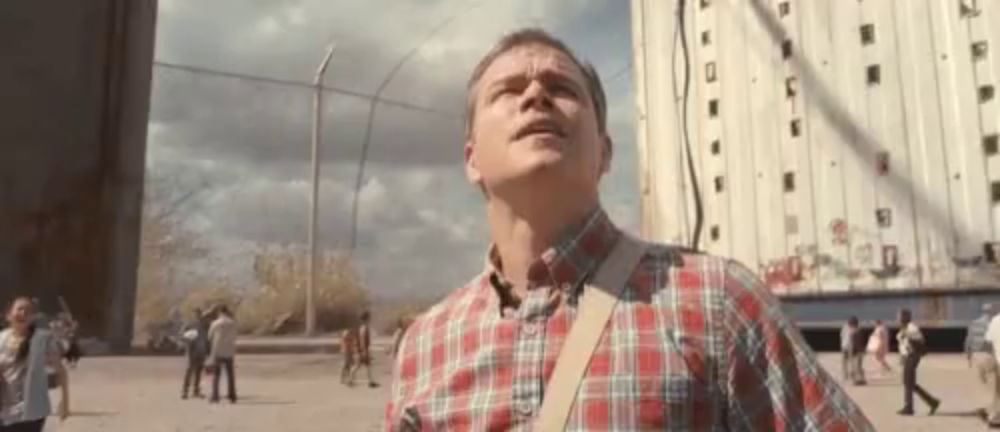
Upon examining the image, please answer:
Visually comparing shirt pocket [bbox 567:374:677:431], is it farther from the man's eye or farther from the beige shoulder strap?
the man's eye

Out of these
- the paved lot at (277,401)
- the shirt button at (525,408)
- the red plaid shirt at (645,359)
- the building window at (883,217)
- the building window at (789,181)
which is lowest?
the paved lot at (277,401)

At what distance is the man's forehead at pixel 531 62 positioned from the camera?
1224mm

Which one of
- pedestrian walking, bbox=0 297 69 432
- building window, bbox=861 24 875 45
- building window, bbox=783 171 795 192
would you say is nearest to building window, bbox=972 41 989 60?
building window, bbox=861 24 875 45

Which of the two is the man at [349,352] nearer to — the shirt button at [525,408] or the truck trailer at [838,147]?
the truck trailer at [838,147]

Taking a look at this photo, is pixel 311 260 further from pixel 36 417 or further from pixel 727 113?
pixel 36 417

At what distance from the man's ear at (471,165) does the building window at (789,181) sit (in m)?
27.3

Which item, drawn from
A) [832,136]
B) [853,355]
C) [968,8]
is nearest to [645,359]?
[853,355]

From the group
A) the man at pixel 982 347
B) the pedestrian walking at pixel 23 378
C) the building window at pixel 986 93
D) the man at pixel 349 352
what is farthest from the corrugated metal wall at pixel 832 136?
the pedestrian walking at pixel 23 378

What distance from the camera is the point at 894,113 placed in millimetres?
25141

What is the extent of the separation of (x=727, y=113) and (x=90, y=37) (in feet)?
89.6

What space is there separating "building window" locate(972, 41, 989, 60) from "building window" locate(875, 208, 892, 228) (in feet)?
15.2

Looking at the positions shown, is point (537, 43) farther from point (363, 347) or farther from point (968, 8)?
point (968, 8)

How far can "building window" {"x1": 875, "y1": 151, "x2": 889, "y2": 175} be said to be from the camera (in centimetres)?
2508

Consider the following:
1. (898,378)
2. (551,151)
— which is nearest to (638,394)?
(551,151)
